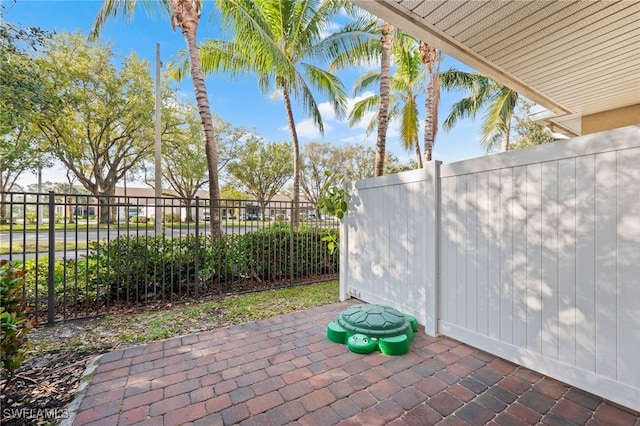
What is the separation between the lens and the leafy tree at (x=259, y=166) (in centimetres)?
2400

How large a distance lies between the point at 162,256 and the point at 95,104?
13223mm

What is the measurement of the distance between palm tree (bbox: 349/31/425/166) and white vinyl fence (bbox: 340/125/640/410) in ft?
18.1

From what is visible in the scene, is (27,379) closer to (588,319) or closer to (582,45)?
(588,319)

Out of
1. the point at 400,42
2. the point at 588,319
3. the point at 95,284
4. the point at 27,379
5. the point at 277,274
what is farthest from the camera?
the point at 400,42

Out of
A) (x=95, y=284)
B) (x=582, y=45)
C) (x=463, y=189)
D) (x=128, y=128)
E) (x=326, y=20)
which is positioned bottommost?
(x=95, y=284)

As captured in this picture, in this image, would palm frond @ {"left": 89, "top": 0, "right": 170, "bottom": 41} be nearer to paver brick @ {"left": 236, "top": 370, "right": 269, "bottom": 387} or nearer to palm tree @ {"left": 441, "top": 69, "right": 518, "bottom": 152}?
paver brick @ {"left": 236, "top": 370, "right": 269, "bottom": 387}

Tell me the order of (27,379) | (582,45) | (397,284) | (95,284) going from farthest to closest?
1. (95,284)
2. (397,284)
3. (582,45)
4. (27,379)

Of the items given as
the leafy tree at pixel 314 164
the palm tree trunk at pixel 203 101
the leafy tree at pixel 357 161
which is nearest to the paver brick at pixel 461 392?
the palm tree trunk at pixel 203 101

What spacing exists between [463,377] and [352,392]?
99 cm

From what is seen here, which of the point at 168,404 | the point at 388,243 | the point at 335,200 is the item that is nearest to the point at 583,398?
the point at 388,243

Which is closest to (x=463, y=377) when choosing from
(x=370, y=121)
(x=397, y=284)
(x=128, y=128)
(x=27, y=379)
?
(x=397, y=284)

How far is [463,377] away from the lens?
93.6 inches

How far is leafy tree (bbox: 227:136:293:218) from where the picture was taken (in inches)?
945

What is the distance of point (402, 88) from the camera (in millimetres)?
12188
